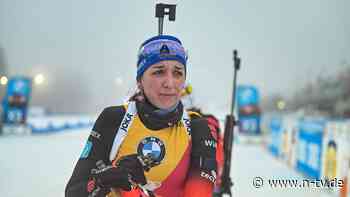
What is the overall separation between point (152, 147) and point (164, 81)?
0.28 meters

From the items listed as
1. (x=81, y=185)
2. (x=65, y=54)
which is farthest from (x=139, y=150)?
(x=65, y=54)

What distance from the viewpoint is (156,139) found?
184 cm

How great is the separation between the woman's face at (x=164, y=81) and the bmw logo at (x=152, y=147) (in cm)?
15

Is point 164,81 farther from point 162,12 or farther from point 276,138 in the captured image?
point 276,138

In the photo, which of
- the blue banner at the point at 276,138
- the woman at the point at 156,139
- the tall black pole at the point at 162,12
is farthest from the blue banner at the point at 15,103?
the woman at the point at 156,139

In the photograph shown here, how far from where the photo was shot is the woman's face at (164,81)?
1783mm

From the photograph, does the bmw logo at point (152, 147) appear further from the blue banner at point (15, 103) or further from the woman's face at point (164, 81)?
the blue banner at point (15, 103)

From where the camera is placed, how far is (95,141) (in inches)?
71.5

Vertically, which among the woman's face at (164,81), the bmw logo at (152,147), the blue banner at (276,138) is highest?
the woman's face at (164,81)

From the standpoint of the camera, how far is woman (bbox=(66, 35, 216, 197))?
70.4 inches

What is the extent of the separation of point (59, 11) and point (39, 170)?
4821mm

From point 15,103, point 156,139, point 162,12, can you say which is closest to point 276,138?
point 15,103

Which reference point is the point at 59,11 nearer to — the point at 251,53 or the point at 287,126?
the point at 251,53

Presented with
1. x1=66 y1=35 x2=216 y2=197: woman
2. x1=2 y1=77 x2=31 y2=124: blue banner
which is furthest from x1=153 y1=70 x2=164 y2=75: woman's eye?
x1=2 y1=77 x2=31 y2=124: blue banner
